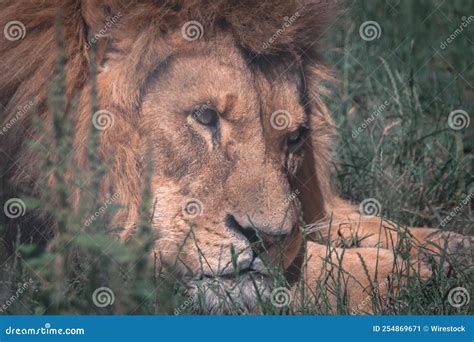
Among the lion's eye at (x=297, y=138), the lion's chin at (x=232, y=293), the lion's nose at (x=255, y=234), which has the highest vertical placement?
the lion's eye at (x=297, y=138)

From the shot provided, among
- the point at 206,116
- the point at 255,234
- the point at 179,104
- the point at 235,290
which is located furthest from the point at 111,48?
the point at 235,290

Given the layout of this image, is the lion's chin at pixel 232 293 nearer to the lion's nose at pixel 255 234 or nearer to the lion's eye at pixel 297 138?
the lion's nose at pixel 255 234

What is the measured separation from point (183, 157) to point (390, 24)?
323 cm

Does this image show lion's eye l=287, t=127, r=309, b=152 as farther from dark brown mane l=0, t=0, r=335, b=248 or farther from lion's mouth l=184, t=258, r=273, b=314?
lion's mouth l=184, t=258, r=273, b=314

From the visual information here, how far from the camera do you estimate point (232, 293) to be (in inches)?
172

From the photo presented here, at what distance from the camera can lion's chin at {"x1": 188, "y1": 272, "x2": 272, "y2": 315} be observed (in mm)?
4332

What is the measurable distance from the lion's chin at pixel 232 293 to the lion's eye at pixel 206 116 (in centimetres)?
70

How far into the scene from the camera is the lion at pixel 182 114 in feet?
15.1

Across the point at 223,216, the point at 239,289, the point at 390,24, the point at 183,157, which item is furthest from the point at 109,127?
the point at 390,24

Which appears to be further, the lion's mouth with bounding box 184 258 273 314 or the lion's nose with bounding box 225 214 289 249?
the lion's nose with bounding box 225 214 289 249

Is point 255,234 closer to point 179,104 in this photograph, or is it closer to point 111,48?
point 179,104

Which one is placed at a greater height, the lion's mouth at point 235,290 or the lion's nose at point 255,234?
the lion's nose at point 255,234

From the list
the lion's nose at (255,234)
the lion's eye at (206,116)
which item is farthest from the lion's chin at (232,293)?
the lion's eye at (206,116)

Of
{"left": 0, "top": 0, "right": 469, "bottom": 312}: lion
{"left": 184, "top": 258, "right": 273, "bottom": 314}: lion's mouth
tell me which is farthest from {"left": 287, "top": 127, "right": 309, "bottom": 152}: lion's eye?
{"left": 184, "top": 258, "right": 273, "bottom": 314}: lion's mouth
